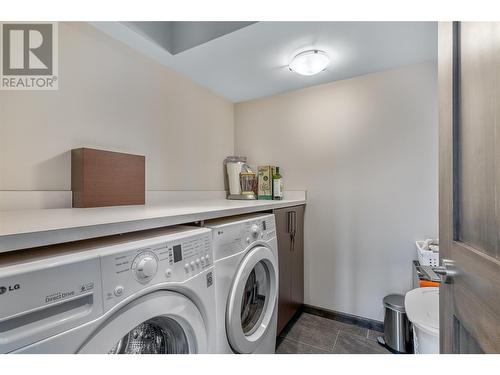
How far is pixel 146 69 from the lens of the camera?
5.06ft

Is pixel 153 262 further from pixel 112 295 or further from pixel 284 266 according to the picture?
pixel 284 266

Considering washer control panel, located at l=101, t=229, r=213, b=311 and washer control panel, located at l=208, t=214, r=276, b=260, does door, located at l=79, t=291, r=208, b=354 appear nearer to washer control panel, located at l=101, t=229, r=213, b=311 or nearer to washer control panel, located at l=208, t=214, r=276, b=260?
washer control panel, located at l=101, t=229, r=213, b=311

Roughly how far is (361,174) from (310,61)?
95 centimetres

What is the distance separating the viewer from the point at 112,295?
1.74 ft

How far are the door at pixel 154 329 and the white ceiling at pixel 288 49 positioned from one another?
1.39 meters

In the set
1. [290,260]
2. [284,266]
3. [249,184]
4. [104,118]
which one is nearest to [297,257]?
[290,260]

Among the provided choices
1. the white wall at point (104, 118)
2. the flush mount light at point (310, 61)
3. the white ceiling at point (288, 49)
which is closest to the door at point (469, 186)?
the white ceiling at point (288, 49)

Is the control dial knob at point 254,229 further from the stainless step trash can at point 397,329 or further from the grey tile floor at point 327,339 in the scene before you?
the stainless step trash can at point 397,329

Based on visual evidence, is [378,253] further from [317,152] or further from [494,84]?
[494,84]

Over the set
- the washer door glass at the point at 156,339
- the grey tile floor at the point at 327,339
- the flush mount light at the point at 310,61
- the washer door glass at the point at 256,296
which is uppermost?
the flush mount light at the point at 310,61

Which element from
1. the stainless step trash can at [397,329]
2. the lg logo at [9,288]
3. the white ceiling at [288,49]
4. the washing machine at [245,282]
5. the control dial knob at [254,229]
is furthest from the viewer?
the stainless step trash can at [397,329]

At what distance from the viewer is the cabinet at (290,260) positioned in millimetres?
1579

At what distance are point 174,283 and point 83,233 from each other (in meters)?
0.28

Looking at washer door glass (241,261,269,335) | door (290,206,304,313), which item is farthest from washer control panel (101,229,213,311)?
door (290,206,304,313)
